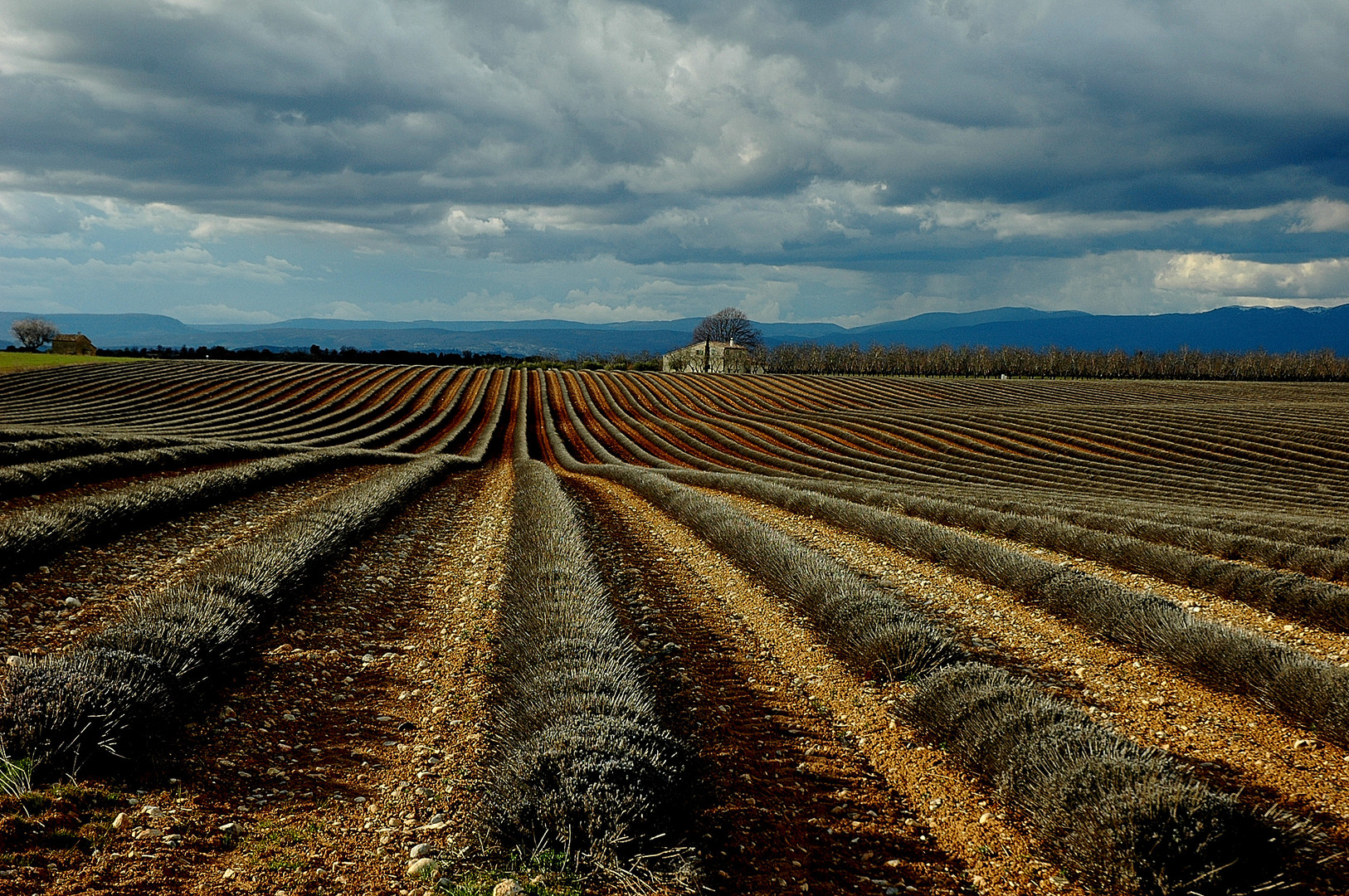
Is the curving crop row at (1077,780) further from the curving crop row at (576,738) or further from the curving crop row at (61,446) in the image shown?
the curving crop row at (61,446)

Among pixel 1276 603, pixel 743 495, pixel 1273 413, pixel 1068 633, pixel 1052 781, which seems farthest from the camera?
pixel 1273 413

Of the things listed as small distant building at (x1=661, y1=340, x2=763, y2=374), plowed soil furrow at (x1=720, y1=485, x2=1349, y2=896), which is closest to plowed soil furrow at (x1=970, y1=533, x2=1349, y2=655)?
Answer: plowed soil furrow at (x1=720, y1=485, x2=1349, y2=896)

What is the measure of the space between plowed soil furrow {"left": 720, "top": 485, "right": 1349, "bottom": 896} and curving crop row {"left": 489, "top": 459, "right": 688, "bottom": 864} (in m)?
4.22

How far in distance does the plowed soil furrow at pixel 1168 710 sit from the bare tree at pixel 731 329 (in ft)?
407

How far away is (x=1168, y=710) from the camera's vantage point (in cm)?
669

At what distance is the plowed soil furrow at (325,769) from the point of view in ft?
13.5

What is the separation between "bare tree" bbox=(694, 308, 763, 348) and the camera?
13238 cm

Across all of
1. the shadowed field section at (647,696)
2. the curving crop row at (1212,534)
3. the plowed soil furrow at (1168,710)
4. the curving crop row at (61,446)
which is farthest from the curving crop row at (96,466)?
the curving crop row at (1212,534)

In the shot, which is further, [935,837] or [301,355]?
[301,355]

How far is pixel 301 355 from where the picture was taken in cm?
11944

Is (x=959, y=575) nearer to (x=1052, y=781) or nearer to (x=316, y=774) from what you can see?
(x=1052, y=781)

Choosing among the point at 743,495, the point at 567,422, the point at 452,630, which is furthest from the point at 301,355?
the point at 452,630

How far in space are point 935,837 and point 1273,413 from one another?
70.3 metres

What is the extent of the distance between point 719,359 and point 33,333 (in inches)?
4828
